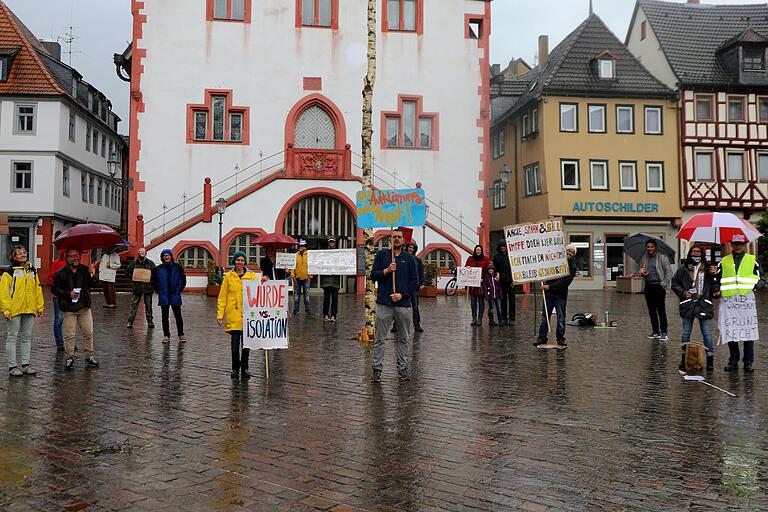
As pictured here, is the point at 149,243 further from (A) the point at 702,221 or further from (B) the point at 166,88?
(A) the point at 702,221

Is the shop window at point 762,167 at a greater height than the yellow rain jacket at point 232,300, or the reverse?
the shop window at point 762,167

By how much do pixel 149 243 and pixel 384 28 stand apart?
44.1 ft

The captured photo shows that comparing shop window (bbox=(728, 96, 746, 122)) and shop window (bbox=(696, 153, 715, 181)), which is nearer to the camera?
shop window (bbox=(696, 153, 715, 181))

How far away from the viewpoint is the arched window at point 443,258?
30531 mm

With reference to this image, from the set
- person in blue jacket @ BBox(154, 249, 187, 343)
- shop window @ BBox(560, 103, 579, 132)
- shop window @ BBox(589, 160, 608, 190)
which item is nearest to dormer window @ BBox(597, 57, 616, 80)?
shop window @ BBox(560, 103, 579, 132)

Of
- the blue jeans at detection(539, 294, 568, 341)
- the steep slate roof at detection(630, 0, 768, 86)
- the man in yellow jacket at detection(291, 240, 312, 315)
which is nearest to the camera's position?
the blue jeans at detection(539, 294, 568, 341)

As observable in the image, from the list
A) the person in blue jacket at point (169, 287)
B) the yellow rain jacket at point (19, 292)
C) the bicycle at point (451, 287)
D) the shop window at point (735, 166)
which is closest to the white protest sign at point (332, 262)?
the person in blue jacket at point (169, 287)

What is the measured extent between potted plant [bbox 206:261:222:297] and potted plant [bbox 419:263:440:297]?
7.46 meters

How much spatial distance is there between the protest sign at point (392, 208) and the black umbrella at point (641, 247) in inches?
200

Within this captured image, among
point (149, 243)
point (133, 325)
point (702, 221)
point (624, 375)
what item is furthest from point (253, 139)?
point (624, 375)

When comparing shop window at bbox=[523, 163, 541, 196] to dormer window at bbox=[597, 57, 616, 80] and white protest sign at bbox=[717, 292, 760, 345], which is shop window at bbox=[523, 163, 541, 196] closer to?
dormer window at bbox=[597, 57, 616, 80]

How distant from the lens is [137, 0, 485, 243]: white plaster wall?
30625 millimetres

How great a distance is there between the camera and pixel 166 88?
30.7 meters

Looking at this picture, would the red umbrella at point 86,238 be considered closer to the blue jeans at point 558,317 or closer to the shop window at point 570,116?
the blue jeans at point 558,317
